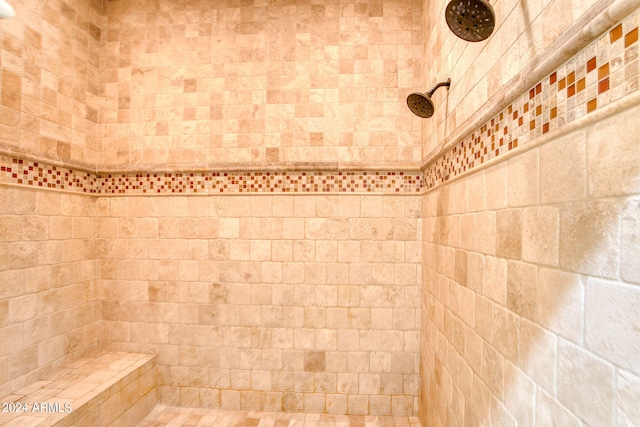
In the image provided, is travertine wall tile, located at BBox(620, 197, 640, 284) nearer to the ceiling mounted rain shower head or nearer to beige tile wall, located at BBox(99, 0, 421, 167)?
the ceiling mounted rain shower head

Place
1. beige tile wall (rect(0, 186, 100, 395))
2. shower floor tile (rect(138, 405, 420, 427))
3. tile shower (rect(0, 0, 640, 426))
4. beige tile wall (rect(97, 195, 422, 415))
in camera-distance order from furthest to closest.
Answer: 1. beige tile wall (rect(97, 195, 422, 415))
2. shower floor tile (rect(138, 405, 420, 427))
3. tile shower (rect(0, 0, 640, 426))
4. beige tile wall (rect(0, 186, 100, 395))

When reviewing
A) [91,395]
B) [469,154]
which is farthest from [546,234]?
[91,395]

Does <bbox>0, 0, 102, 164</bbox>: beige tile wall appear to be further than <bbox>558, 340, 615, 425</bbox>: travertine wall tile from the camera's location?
Yes

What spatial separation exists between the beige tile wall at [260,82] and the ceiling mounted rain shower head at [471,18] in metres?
1.50

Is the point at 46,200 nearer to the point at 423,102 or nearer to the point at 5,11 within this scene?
the point at 5,11

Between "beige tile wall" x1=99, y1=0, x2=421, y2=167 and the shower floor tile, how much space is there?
2.25 metres

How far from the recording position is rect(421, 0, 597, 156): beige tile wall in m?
1.07

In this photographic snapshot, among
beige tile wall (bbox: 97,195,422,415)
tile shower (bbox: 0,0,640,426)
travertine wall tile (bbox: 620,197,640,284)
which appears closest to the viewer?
travertine wall tile (bbox: 620,197,640,284)

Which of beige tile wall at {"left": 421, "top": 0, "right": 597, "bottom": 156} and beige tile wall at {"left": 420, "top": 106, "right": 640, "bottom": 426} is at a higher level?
beige tile wall at {"left": 421, "top": 0, "right": 597, "bottom": 156}

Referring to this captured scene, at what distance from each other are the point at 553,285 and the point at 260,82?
8.95ft

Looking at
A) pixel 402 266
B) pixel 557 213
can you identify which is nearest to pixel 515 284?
pixel 557 213

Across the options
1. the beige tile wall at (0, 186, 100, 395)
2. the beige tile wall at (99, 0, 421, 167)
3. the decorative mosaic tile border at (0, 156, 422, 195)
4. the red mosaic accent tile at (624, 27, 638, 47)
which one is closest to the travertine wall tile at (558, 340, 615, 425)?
the red mosaic accent tile at (624, 27, 638, 47)

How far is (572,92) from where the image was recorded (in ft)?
3.12

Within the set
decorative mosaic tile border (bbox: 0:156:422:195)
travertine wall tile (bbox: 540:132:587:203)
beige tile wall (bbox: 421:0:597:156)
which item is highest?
beige tile wall (bbox: 421:0:597:156)
